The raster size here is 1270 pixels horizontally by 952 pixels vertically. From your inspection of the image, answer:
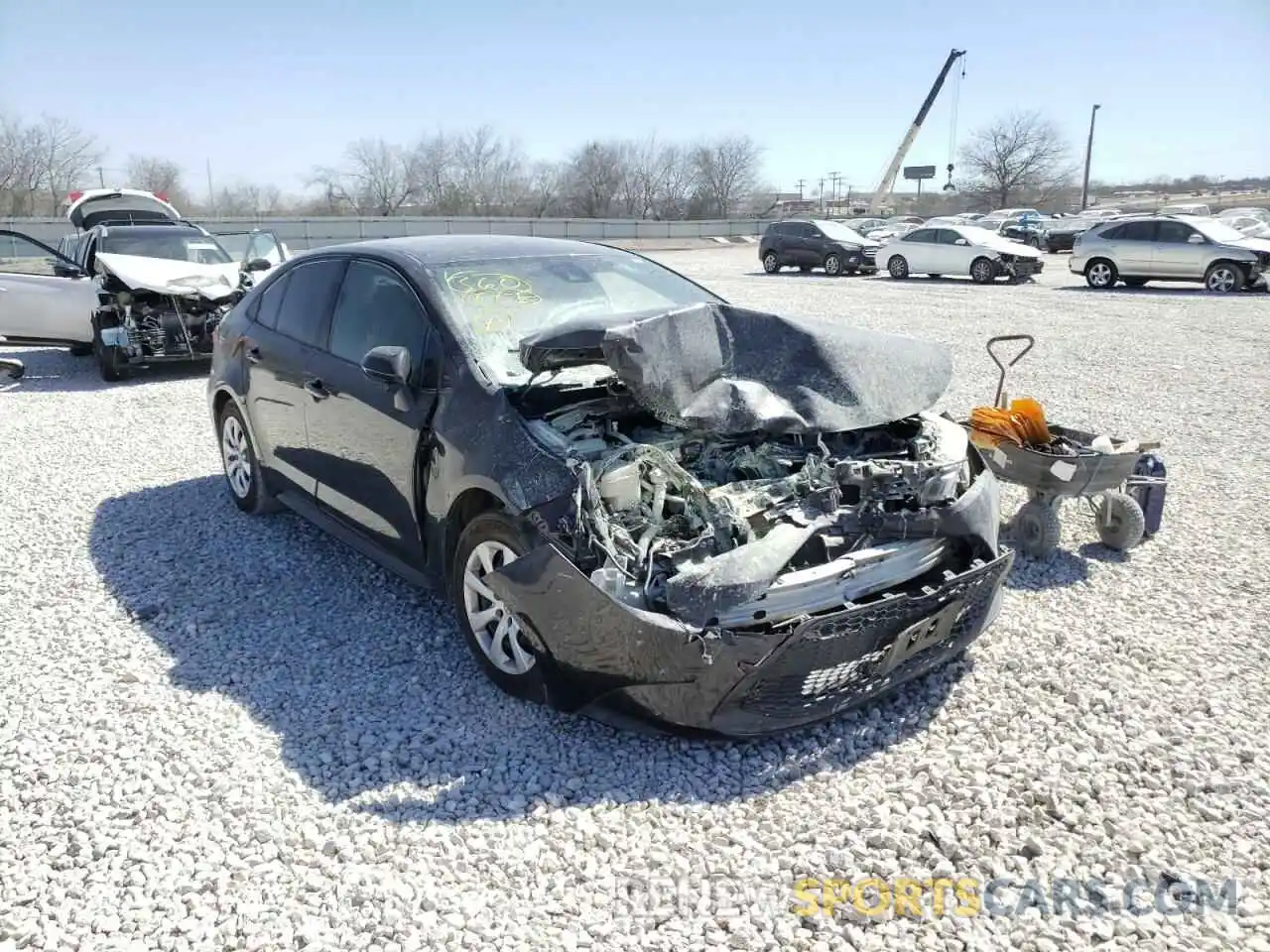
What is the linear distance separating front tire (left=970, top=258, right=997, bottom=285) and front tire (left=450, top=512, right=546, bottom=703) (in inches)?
817

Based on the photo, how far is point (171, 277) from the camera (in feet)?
33.3

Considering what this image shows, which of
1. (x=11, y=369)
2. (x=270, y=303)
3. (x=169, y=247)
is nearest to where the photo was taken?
(x=270, y=303)

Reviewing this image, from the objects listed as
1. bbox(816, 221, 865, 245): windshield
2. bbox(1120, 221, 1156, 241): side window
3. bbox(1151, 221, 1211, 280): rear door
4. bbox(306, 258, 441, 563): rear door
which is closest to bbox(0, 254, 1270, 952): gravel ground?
bbox(306, 258, 441, 563): rear door

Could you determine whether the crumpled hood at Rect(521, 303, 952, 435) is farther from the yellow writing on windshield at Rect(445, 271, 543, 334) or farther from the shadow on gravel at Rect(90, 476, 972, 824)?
the shadow on gravel at Rect(90, 476, 972, 824)

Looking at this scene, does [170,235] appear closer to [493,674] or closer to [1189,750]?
[493,674]

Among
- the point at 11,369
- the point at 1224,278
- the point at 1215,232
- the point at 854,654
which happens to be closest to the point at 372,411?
the point at 854,654

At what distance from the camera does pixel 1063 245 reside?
3316 centimetres

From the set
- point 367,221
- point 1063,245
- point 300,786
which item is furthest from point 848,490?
point 367,221

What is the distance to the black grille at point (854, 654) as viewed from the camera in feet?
9.48

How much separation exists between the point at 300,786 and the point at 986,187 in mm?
83615

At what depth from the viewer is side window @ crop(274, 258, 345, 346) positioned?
4629 mm

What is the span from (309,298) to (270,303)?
21.5 inches

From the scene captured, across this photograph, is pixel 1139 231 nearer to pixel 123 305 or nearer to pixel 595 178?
pixel 123 305

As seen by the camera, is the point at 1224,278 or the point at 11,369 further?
the point at 1224,278
